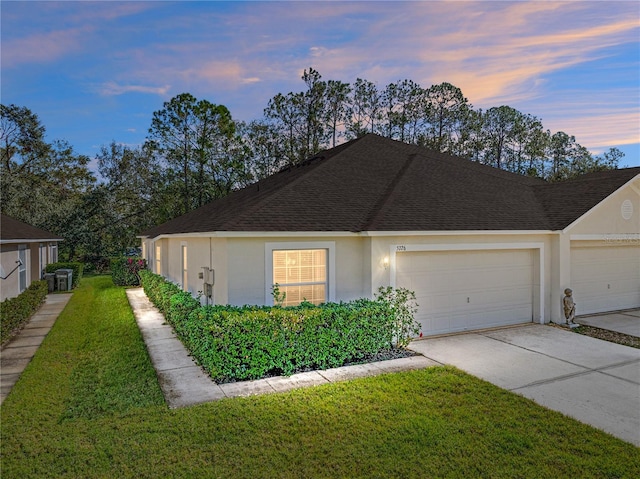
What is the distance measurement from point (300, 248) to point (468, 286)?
4.55 metres

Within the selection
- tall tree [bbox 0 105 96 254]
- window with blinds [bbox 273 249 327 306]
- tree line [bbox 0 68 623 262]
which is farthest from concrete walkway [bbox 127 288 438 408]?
tall tree [bbox 0 105 96 254]

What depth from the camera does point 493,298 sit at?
10055 mm

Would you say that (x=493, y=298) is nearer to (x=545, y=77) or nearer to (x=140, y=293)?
(x=545, y=77)

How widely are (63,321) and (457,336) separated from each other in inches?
434

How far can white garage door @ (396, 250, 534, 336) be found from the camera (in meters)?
9.19

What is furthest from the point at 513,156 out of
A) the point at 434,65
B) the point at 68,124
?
the point at 68,124

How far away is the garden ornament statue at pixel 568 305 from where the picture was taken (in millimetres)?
10078

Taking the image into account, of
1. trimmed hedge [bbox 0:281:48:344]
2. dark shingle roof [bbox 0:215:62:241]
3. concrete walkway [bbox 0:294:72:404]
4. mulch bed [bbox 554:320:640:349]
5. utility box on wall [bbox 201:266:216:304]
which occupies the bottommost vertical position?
concrete walkway [bbox 0:294:72:404]

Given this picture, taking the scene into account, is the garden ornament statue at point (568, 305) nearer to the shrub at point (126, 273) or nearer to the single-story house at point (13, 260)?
the single-story house at point (13, 260)

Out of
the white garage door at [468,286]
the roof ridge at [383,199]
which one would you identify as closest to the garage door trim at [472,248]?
the white garage door at [468,286]

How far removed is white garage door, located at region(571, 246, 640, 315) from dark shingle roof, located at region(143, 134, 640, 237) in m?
1.80

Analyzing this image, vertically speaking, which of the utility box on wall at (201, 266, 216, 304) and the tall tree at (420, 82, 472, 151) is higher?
the tall tree at (420, 82, 472, 151)

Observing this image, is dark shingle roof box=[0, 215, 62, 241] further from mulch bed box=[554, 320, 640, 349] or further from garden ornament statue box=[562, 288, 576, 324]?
mulch bed box=[554, 320, 640, 349]

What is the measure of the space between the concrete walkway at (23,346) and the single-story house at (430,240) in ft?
12.0
